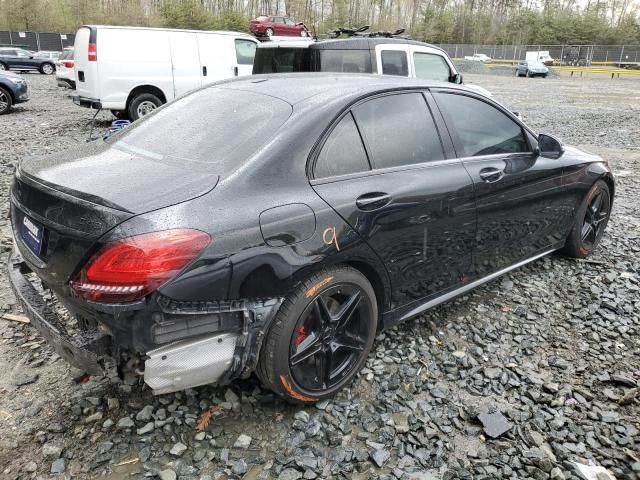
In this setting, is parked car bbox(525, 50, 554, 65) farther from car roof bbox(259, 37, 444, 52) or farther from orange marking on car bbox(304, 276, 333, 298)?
orange marking on car bbox(304, 276, 333, 298)

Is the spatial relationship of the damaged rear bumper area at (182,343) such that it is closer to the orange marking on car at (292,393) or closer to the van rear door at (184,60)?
the orange marking on car at (292,393)

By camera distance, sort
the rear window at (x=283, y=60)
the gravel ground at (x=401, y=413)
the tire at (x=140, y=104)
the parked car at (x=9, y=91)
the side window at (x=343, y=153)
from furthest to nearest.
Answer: the parked car at (x=9, y=91) < the tire at (x=140, y=104) < the rear window at (x=283, y=60) < the side window at (x=343, y=153) < the gravel ground at (x=401, y=413)

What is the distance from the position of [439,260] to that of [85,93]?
9.35 meters

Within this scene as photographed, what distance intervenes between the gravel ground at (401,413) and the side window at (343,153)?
1.16 m

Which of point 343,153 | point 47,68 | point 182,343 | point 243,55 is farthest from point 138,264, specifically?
point 47,68

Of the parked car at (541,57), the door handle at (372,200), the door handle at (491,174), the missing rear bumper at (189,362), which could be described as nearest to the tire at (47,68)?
the door handle at (491,174)

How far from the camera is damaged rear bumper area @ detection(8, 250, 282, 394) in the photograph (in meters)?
1.98

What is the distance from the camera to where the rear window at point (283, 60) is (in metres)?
6.81

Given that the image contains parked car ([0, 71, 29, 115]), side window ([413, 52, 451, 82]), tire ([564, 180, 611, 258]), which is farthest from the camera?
parked car ([0, 71, 29, 115])

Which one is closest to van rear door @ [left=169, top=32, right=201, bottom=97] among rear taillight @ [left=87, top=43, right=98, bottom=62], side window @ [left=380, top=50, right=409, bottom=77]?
rear taillight @ [left=87, top=43, right=98, bottom=62]

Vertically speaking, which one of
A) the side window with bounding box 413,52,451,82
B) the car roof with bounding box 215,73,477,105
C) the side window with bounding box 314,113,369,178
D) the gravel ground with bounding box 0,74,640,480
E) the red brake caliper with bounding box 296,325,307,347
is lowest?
the gravel ground with bounding box 0,74,640,480

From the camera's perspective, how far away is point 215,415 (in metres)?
2.45

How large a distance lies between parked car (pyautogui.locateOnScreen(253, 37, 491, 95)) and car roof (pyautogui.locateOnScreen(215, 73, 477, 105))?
374 cm

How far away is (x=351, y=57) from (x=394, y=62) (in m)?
0.70
